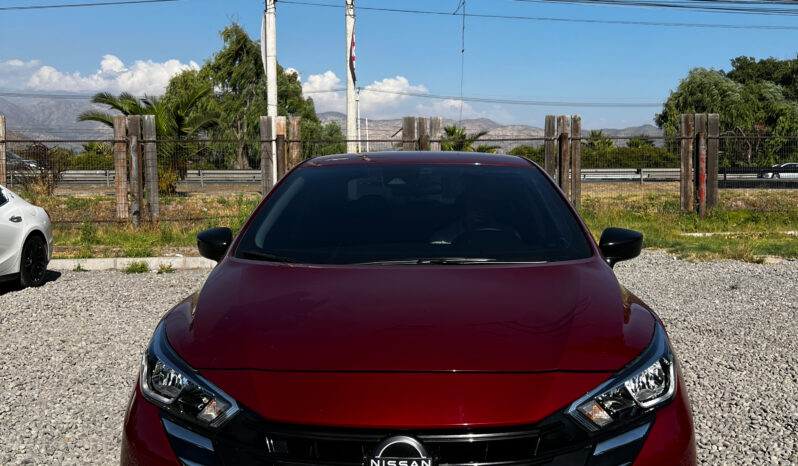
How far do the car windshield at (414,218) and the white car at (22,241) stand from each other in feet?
20.4

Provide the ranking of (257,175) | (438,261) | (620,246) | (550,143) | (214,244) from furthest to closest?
(257,175) → (550,143) → (214,244) → (620,246) → (438,261)

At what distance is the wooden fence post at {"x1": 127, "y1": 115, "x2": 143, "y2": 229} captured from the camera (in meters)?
15.1

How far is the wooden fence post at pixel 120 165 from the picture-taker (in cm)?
1513

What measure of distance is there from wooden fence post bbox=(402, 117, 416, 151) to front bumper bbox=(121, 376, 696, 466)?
13.0 m

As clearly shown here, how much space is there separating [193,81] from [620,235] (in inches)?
2368

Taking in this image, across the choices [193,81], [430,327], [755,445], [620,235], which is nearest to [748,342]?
[755,445]

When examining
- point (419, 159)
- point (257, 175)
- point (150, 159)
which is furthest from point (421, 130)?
point (419, 159)

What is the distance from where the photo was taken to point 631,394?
7.98 ft

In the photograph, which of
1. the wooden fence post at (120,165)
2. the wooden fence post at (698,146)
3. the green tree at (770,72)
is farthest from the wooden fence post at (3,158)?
the green tree at (770,72)

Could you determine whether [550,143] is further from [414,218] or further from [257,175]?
[414,218]

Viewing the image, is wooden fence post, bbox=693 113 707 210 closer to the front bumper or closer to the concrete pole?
the concrete pole

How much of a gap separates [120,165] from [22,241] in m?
5.96

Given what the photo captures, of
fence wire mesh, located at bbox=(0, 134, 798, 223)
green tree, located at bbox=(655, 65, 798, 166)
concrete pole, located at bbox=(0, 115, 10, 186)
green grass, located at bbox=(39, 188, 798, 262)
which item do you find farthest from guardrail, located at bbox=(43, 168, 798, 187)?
green tree, located at bbox=(655, 65, 798, 166)

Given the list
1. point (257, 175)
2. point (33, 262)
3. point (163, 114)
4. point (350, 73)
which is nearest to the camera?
point (33, 262)
